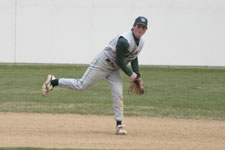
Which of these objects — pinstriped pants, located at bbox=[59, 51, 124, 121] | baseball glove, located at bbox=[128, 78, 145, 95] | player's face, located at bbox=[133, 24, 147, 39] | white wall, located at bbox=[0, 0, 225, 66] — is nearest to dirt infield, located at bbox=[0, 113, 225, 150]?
pinstriped pants, located at bbox=[59, 51, 124, 121]

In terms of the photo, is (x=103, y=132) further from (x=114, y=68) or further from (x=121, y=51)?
(x=121, y=51)

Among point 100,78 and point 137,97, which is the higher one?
point 100,78

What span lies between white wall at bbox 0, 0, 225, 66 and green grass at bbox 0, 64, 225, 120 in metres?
3.44

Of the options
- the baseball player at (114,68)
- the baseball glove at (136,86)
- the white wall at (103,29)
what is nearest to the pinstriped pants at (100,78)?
the baseball player at (114,68)

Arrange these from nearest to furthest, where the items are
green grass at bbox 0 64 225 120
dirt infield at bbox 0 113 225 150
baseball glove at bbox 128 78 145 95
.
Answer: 1. dirt infield at bbox 0 113 225 150
2. baseball glove at bbox 128 78 145 95
3. green grass at bbox 0 64 225 120

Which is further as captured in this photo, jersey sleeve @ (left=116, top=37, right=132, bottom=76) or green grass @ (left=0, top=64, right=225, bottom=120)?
green grass @ (left=0, top=64, right=225, bottom=120)

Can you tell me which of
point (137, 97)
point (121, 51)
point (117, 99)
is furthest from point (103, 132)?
point (137, 97)

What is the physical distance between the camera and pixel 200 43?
2434cm

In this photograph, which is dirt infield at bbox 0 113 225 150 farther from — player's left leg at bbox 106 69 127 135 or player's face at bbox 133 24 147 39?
player's face at bbox 133 24 147 39

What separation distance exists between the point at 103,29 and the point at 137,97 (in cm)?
1056

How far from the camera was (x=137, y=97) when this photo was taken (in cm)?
1446

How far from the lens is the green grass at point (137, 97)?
1185 cm

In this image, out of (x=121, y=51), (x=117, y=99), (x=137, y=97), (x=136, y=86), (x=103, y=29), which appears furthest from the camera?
(x=103, y=29)

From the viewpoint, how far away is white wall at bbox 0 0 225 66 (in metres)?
24.2
